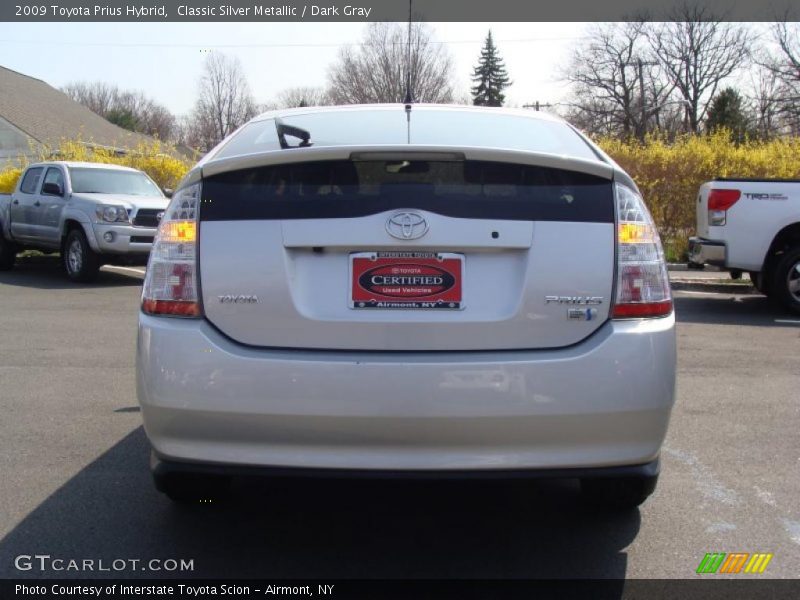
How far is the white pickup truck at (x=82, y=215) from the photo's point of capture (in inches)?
506

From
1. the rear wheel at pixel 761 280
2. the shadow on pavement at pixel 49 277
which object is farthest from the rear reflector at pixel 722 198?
the shadow on pavement at pixel 49 277

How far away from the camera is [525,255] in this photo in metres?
2.86

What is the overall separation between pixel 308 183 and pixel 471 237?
60 centimetres

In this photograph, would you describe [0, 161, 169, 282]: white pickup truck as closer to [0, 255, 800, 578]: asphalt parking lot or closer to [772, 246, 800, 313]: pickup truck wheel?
[0, 255, 800, 578]: asphalt parking lot

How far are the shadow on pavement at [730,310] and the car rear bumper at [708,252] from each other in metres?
0.60

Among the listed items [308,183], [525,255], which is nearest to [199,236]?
[308,183]

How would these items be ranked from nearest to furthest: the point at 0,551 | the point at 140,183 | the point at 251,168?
the point at 251,168 → the point at 0,551 → the point at 140,183

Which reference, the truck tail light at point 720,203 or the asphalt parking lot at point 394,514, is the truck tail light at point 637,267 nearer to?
the asphalt parking lot at point 394,514

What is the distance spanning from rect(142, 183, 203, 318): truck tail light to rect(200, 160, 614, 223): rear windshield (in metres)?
0.08

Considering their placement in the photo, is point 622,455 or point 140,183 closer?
point 622,455

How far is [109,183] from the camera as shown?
14.1 m

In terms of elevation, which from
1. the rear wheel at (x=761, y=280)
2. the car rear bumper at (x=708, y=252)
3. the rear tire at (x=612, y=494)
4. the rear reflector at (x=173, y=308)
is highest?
the rear reflector at (x=173, y=308)

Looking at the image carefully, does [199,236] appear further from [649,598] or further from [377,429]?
[649,598]

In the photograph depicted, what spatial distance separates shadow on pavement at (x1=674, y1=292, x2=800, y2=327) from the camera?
945 centimetres
